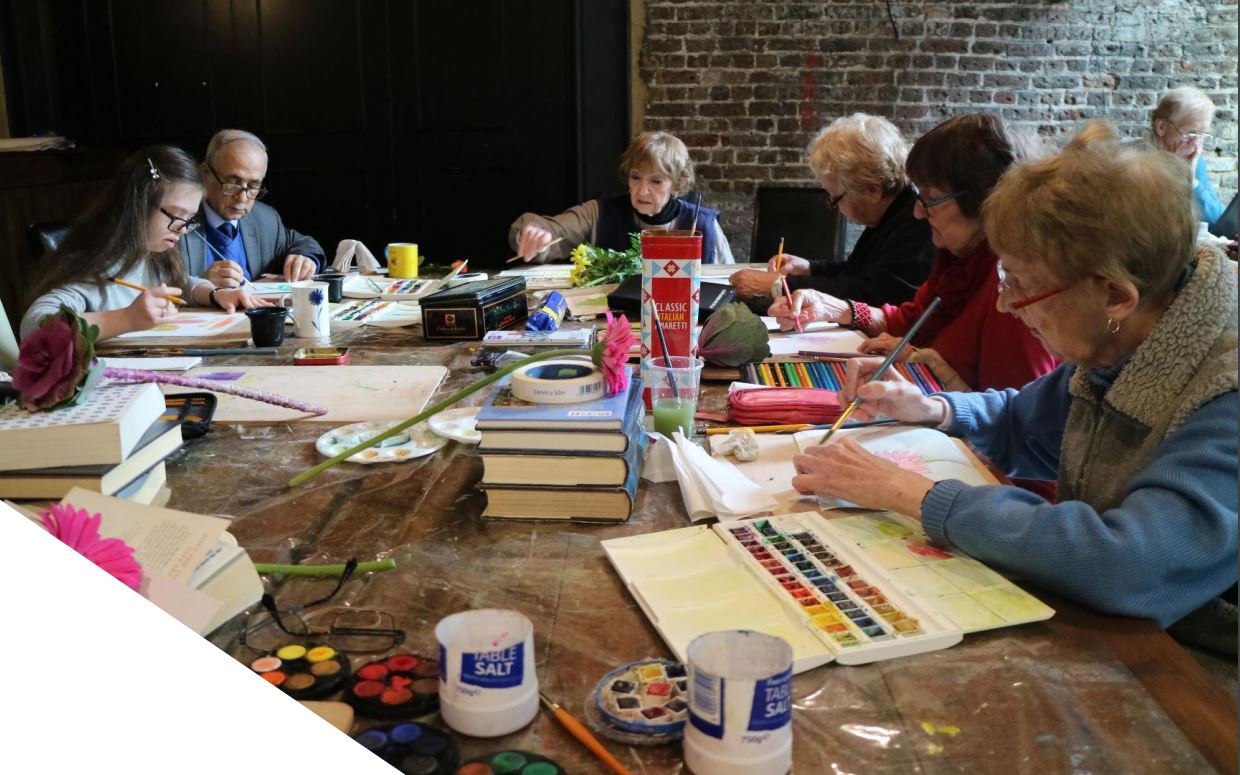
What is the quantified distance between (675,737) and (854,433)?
874 mm

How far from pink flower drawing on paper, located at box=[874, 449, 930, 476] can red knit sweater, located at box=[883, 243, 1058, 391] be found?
564 millimetres

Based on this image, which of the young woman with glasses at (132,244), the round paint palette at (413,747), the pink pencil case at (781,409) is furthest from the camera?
the young woman with glasses at (132,244)

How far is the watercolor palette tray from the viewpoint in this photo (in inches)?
105

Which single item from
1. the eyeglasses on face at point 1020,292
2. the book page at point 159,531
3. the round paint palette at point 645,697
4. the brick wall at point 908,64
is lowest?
the round paint palette at point 645,697

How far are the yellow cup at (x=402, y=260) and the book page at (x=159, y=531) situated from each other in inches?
94.5

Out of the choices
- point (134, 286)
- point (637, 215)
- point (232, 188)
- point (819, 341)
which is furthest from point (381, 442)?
point (637, 215)

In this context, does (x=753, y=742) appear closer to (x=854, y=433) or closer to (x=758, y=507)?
(x=758, y=507)

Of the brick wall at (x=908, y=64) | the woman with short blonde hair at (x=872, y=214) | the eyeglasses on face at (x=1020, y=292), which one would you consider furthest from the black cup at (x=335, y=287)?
the brick wall at (x=908, y=64)

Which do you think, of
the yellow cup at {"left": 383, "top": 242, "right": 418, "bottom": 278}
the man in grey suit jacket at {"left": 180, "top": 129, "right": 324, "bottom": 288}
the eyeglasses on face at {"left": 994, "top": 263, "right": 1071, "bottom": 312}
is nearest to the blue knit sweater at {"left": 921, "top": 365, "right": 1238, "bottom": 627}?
the eyeglasses on face at {"left": 994, "top": 263, "right": 1071, "bottom": 312}

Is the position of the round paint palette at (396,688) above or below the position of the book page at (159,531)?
below

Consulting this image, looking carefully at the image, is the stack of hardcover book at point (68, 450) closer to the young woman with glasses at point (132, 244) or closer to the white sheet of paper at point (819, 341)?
the young woman with glasses at point (132, 244)

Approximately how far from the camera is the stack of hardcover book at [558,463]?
131cm

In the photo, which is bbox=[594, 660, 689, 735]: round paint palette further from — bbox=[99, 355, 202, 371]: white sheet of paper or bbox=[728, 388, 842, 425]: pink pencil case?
bbox=[99, 355, 202, 371]: white sheet of paper

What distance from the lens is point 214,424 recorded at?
1.75 m
